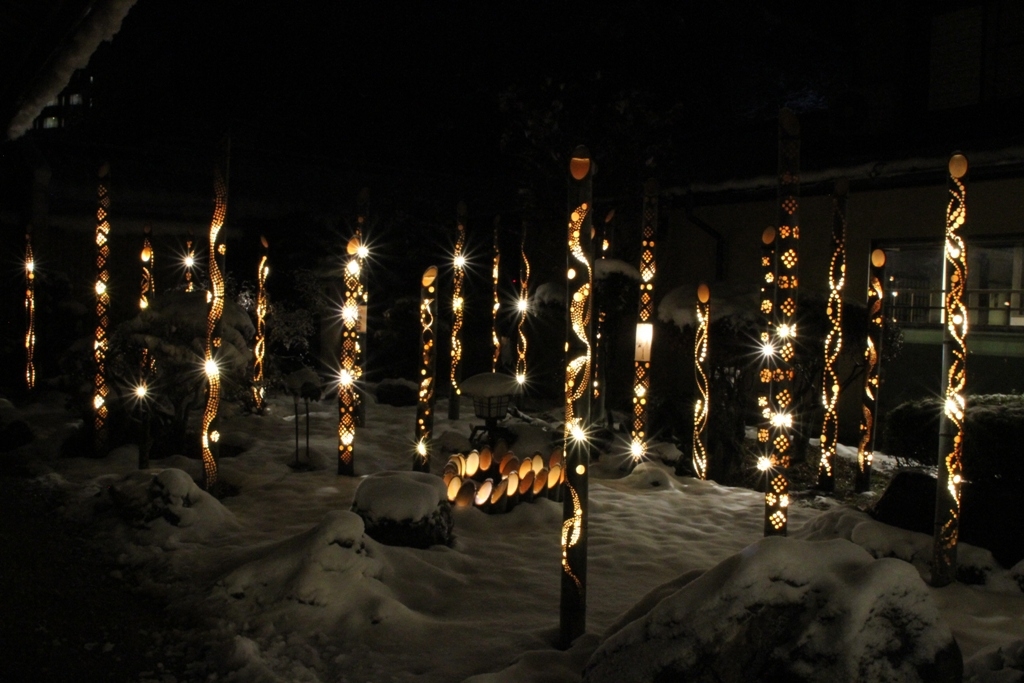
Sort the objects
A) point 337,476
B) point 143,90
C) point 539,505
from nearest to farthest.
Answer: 1. point 539,505
2. point 337,476
3. point 143,90

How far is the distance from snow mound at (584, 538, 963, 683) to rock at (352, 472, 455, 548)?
312 centimetres

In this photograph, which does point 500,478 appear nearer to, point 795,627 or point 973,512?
point 973,512

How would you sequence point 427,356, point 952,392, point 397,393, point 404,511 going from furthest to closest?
point 397,393 → point 427,356 → point 404,511 → point 952,392

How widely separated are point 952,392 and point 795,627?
327 cm

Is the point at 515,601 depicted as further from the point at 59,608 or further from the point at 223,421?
the point at 223,421

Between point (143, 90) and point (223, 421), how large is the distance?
10.3 m

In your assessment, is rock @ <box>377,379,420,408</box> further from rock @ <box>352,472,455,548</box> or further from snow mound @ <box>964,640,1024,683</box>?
snow mound @ <box>964,640,1024,683</box>

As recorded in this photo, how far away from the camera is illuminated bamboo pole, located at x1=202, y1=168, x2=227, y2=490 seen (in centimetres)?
791

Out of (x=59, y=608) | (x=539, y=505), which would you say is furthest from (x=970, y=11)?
(x=59, y=608)

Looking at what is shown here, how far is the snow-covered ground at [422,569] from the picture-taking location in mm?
4559

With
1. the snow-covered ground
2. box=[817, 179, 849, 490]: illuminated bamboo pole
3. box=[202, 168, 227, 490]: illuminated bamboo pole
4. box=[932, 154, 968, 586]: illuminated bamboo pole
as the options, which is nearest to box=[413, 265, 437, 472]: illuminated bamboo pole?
the snow-covered ground

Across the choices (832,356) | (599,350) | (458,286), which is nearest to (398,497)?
(832,356)

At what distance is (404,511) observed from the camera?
6.36 meters

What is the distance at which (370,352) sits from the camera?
60.4 feet
